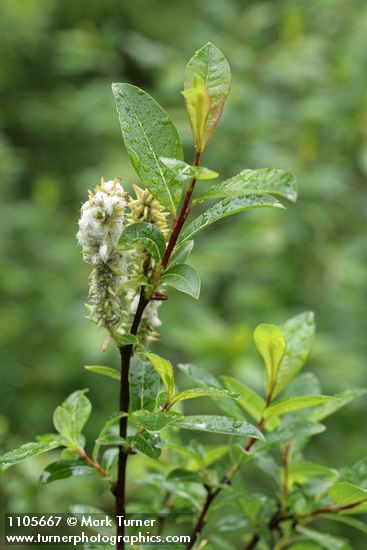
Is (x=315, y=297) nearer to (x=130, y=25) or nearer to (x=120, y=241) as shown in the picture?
(x=120, y=241)

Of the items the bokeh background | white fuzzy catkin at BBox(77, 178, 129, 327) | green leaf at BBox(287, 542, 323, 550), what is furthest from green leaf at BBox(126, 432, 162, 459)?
the bokeh background

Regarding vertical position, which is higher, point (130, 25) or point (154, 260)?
point (130, 25)

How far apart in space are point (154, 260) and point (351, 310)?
5.55 ft

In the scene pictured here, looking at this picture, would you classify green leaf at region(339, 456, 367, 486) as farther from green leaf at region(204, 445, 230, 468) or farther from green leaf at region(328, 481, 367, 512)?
green leaf at region(204, 445, 230, 468)

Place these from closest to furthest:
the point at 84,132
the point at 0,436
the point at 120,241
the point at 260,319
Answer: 1. the point at 120,241
2. the point at 0,436
3. the point at 260,319
4. the point at 84,132

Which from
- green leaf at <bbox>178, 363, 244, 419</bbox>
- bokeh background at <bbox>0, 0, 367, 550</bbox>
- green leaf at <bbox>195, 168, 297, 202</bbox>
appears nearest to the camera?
green leaf at <bbox>195, 168, 297, 202</bbox>

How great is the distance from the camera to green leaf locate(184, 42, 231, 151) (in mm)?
610

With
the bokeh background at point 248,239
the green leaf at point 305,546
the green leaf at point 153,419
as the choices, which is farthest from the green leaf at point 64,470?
the bokeh background at point 248,239

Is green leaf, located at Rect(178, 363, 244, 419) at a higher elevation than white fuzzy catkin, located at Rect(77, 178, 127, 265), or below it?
below

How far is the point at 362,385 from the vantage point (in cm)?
227

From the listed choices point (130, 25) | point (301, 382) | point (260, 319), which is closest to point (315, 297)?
point (260, 319)

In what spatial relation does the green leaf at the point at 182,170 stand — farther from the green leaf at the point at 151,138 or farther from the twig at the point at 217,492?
the twig at the point at 217,492

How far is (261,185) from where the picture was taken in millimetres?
562

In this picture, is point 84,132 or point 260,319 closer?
point 260,319
